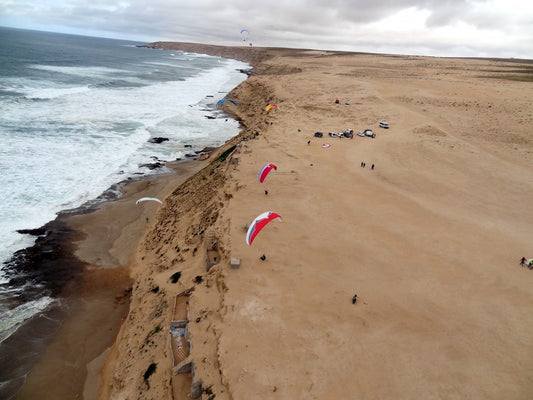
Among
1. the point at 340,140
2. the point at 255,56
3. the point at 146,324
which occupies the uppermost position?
the point at 255,56

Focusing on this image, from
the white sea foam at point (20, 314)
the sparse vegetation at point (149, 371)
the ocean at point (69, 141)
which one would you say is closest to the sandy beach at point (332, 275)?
the sparse vegetation at point (149, 371)

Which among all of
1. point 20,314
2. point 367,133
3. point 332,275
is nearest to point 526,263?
point 332,275

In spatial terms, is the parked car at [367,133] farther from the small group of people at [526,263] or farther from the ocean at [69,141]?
the small group of people at [526,263]

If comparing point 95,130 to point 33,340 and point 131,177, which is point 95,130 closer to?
point 131,177

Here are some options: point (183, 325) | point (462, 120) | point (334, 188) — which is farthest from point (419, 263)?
point (462, 120)

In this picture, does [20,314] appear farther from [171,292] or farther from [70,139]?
[70,139]

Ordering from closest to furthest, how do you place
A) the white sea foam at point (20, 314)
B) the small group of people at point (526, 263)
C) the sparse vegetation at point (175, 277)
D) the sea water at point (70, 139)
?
the white sea foam at point (20, 314) → the sparse vegetation at point (175, 277) → the small group of people at point (526, 263) → the sea water at point (70, 139)
